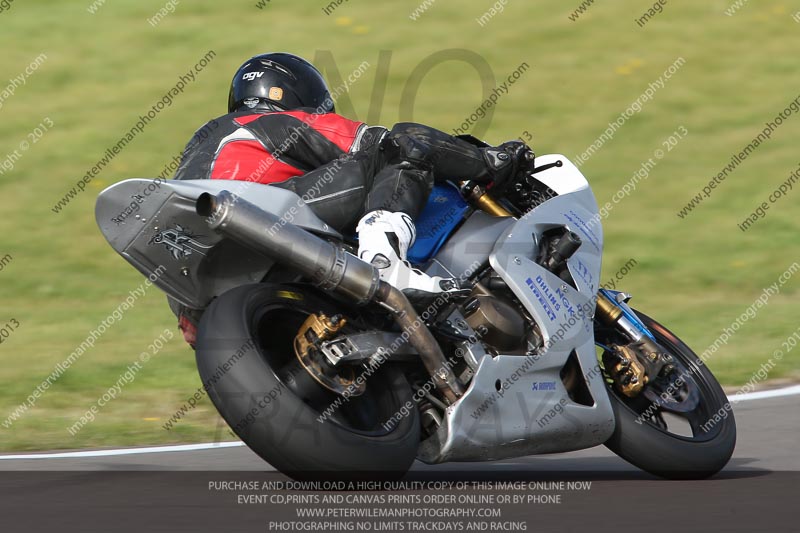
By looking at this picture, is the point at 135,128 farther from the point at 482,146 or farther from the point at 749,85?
the point at 482,146

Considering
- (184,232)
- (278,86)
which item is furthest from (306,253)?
(278,86)

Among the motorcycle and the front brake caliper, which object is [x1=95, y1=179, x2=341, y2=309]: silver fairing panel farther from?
the front brake caliper

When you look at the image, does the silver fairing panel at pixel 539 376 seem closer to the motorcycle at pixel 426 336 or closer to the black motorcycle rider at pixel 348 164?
the motorcycle at pixel 426 336

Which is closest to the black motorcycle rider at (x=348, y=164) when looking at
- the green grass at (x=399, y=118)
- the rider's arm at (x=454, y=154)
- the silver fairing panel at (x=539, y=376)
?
the rider's arm at (x=454, y=154)

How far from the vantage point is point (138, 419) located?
6.90m

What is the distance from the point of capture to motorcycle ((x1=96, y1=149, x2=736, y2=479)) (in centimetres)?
A: 430

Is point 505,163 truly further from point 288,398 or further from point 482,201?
point 288,398

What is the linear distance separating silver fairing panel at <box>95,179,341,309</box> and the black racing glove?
779 millimetres

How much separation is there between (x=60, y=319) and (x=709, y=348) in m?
4.40

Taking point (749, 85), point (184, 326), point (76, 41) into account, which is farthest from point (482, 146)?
point (76, 41)

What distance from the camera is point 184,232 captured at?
15.0 feet

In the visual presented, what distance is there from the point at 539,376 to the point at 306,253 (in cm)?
117

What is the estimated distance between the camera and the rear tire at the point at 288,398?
4195 millimetres

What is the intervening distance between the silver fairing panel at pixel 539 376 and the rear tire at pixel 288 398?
0.24 metres
